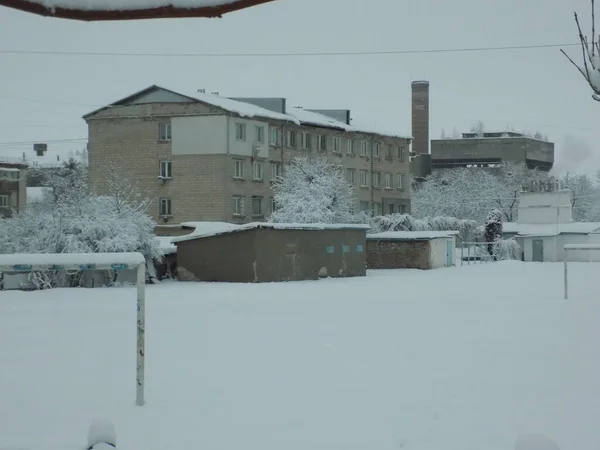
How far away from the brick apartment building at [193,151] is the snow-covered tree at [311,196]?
1.87 meters

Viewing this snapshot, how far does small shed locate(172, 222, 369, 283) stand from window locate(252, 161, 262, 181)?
66.7ft

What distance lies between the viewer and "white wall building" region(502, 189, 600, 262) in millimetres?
70312

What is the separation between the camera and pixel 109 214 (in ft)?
133

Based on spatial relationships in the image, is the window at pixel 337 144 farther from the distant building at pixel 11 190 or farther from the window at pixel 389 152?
the distant building at pixel 11 190

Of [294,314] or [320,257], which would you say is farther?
[320,257]

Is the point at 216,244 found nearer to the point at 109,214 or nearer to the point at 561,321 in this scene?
the point at 109,214

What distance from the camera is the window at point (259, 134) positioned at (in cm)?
6422

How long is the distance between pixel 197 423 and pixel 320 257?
116 feet

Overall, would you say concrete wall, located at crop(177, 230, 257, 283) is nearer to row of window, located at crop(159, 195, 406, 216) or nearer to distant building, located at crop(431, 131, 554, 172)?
row of window, located at crop(159, 195, 406, 216)

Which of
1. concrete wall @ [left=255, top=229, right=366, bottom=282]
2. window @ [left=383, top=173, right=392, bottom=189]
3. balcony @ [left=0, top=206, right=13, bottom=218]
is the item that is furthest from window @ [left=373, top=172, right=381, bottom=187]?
concrete wall @ [left=255, top=229, right=366, bottom=282]

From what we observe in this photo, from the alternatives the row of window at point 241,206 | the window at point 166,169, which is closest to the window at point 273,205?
the row of window at point 241,206

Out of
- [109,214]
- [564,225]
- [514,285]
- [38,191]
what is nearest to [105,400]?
[514,285]

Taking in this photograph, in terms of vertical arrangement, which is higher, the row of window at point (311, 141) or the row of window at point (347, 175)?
the row of window at point (311, 141)

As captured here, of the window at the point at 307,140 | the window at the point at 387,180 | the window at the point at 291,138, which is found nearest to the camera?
the window at the point at 291,138
